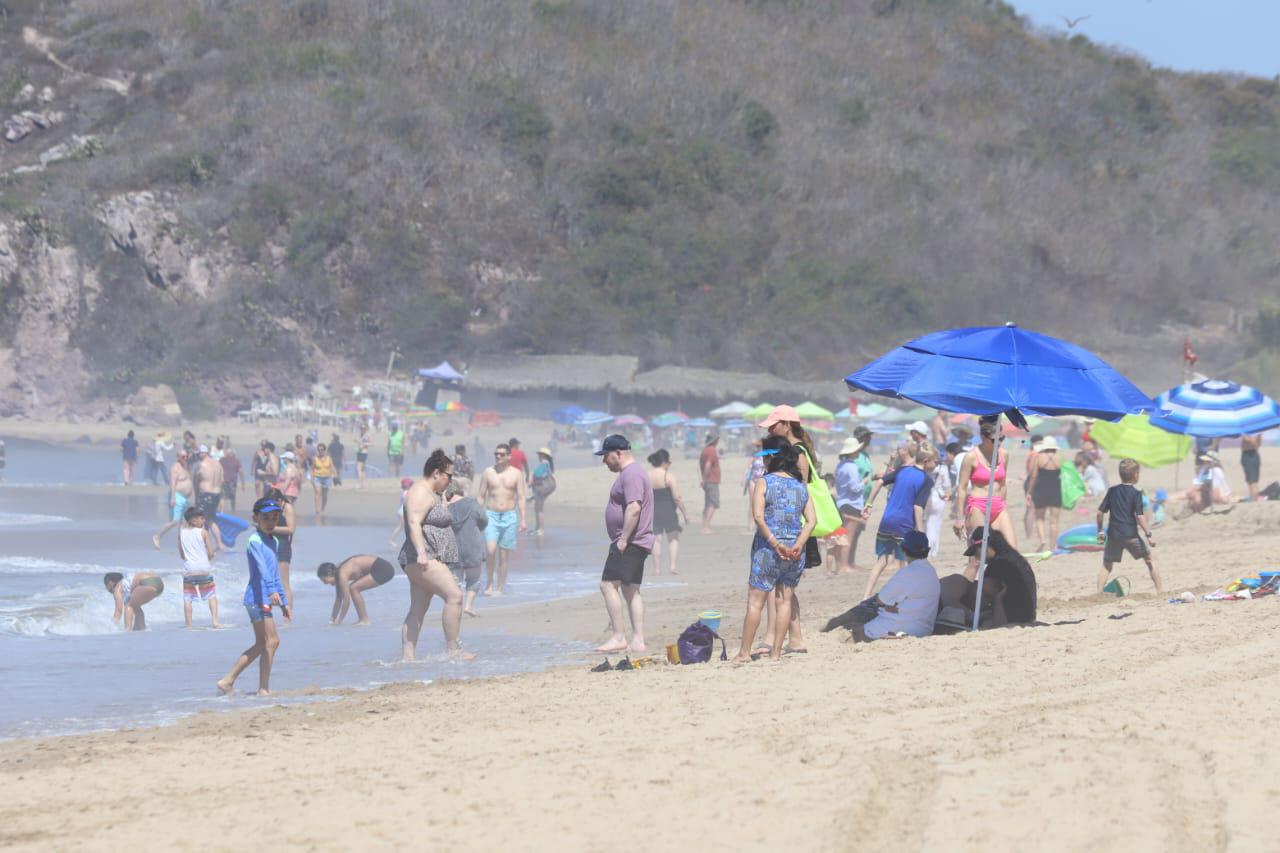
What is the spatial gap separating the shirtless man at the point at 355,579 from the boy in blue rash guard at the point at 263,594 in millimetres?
2805

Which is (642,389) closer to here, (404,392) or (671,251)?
(404,392)

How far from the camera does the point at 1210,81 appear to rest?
297 ft

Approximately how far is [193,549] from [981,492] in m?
5.58

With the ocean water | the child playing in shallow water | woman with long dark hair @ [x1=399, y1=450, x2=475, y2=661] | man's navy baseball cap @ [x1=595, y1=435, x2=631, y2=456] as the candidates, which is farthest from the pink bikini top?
the child playing in shallow water

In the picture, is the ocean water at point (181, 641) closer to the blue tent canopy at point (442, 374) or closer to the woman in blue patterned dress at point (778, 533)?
the woman in blue patterned dress at point (778, 533)

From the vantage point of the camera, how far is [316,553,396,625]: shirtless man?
11.0 meters

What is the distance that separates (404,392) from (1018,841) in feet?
155

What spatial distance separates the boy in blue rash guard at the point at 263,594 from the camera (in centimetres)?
798

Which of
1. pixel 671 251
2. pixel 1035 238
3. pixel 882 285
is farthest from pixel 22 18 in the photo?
pixel 1035 238

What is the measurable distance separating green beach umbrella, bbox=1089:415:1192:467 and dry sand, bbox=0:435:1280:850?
975 centimetres

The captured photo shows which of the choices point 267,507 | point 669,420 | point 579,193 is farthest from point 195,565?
point 579,193

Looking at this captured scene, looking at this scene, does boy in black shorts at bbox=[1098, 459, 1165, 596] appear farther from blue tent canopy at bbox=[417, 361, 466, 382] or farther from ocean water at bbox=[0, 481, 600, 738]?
blue tent canopy at bbox=[417, 361, 466, 382]

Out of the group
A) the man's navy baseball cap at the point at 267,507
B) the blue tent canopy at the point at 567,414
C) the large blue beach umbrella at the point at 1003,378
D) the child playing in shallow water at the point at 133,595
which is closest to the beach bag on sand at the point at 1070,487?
the large blue beach umbrella at the point at 1003,378

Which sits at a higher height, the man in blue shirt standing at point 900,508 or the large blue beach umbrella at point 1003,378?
the large blue beach umbrella at point 1003,378
